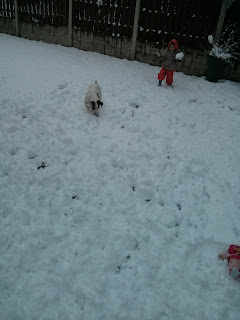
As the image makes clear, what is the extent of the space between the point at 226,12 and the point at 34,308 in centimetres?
839

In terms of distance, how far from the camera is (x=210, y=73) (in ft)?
25.2

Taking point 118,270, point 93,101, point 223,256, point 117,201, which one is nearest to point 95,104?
point 93,101

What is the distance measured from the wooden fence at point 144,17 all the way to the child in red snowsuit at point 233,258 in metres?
6.65

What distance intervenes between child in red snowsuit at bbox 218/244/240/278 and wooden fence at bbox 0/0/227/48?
6650 mm

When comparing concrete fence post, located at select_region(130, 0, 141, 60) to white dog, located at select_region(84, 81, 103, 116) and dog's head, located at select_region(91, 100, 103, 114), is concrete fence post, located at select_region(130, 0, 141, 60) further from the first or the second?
dog's head, located at select_region(91, 100, 103, 114)

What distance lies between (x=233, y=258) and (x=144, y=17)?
25.7 feet

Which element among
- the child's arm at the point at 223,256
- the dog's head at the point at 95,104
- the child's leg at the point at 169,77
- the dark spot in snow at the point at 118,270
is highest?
the child's leg at the point at 169,77

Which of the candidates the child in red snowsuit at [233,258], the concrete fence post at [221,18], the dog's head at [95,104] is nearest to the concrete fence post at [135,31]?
the concrete fence post at [221,18]

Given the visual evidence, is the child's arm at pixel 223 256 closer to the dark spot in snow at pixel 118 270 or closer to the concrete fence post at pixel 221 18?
the dark spot in snow at pixel 118 270

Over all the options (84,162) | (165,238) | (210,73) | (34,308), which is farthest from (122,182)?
(210,73)

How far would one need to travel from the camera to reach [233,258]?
124 inches

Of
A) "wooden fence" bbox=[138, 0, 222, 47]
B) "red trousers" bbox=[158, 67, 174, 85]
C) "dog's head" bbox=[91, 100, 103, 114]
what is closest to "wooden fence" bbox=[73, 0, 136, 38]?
"wooden fence" bbox=[138, 0, 222, 47]

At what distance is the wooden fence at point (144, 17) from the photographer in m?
7.62

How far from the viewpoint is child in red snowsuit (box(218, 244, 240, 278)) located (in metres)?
3.00
